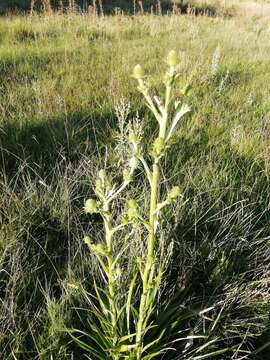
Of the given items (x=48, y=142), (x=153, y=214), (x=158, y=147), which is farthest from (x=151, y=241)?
(x=48, y=142)

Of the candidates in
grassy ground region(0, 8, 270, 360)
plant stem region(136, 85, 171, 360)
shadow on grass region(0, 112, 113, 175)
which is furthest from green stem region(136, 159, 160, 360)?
shadow on grass region(0, 112, 113, 175)

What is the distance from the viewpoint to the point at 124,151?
2.63 meters

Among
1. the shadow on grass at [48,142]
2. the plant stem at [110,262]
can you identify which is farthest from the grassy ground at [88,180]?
the plant stem at [110,262]

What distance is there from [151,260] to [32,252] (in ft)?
3.19

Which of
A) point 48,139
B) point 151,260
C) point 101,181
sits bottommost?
point 48,139

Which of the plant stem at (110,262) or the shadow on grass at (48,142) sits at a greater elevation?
the plant stem at (110,262)

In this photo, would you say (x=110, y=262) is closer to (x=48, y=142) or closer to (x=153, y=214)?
(x=153, y=214)

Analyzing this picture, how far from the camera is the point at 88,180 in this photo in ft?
7.39

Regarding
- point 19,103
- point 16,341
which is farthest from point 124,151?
point 16,341

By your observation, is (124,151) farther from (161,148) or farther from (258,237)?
(161,148)

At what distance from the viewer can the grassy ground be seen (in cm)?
170

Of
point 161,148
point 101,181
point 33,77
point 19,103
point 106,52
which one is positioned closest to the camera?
point 161,148

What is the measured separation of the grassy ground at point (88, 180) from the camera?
5.58ft

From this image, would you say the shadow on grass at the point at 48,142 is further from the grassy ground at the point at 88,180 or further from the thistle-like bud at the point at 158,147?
the thistle-like bud at the point at 158,147
